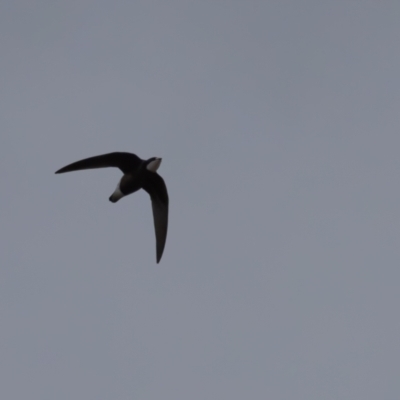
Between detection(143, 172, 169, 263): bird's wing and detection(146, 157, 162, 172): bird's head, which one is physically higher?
detection(146, 157, 162, 172): bird's head

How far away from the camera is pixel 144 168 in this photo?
12.4 m

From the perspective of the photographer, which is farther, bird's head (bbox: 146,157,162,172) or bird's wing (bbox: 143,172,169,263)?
bird's wing (bbox: 143,172,169,263)

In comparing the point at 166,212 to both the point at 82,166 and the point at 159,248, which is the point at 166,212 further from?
the point at 82,166

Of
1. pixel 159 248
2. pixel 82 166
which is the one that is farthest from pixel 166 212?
pixel 82 166

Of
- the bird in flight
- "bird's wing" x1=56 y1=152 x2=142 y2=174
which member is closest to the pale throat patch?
the bird in flight

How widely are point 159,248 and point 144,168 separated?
1214 mm

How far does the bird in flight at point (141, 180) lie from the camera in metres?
12.2

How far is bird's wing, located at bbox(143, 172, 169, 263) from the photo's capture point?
1261cm

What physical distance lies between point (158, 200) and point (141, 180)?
19.0 inches

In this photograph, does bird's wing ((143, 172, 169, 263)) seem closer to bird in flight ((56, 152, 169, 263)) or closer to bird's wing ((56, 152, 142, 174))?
bird in flight ((56, 152, 169, 263))

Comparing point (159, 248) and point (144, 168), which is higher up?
point (144, 168)

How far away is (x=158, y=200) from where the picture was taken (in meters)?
12.8

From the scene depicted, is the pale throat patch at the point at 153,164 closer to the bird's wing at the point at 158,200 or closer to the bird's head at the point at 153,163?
the bird's head at the point at 153,163

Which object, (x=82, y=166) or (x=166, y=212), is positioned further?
(x=166, y=212)
